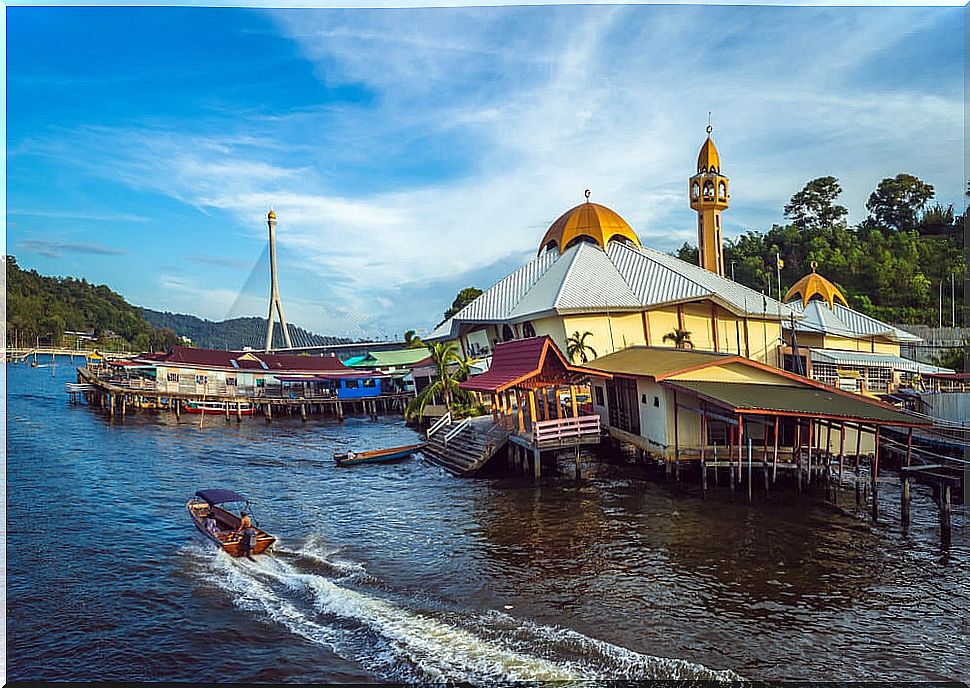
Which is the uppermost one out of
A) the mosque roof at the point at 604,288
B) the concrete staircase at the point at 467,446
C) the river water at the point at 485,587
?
the mosque roof at the point at 604,288

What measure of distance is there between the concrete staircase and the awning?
467 inches

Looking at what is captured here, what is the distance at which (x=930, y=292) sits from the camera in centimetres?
3055

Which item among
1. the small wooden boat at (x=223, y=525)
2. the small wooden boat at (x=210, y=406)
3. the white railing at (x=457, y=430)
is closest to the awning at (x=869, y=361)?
the white railing at (x=457, y=430)

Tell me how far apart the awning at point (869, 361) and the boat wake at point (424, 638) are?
18.7 meters

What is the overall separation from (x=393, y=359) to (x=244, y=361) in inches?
326

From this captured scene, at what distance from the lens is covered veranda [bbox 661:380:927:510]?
10883 mm

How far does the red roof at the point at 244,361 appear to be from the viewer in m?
30.4

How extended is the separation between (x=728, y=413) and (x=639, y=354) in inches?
208

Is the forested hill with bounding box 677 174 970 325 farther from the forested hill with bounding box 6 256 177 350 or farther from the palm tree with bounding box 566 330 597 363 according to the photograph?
the forested hill with bounding box 6 256 177 350

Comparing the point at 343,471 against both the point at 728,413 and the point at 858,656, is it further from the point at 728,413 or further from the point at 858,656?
the point at 858,656

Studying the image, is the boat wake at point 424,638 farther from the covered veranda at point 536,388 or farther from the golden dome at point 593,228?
the golden dome at point 593,228

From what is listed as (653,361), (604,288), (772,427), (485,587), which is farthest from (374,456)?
(604,288)

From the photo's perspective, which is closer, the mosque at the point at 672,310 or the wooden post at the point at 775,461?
the wooden post at the point at 775,461

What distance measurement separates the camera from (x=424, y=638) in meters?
6.25
